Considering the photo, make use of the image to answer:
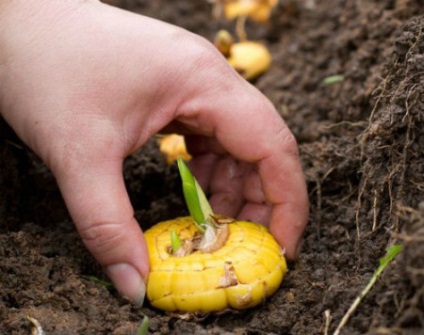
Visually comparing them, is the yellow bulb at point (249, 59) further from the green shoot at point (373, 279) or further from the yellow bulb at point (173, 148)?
the green shoot at point (373, 279)

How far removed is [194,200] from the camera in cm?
218

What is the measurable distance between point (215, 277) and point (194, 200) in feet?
0.86

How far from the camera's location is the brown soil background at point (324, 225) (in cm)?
193

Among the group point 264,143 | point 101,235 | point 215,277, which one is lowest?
point 215,277

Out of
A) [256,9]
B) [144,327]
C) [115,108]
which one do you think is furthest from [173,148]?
[256,9]

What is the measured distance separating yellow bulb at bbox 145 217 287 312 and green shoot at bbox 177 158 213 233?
0.10 m

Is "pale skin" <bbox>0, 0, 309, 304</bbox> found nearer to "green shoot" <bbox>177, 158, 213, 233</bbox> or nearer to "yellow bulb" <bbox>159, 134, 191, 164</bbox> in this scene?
"green shoot" <bbox>177, 158, 213, 233</bbox>

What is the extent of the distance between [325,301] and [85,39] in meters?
1.01

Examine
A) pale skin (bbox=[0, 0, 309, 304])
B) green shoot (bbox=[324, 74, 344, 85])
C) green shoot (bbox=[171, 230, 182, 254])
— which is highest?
pale skin (bbox=[0, 0, 309, 304])

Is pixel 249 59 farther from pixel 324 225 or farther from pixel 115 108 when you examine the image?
pixel 115 108

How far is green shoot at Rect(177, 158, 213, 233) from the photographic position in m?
2.15

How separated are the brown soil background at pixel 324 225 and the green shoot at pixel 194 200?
29cm

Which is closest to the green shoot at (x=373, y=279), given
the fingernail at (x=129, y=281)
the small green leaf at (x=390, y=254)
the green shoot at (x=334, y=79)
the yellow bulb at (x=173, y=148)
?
the small green leaf at (x=390, y=254)

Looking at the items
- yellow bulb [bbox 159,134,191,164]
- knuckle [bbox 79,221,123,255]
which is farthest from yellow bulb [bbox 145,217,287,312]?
yellow bulb [bbox 159,134,191,164]
